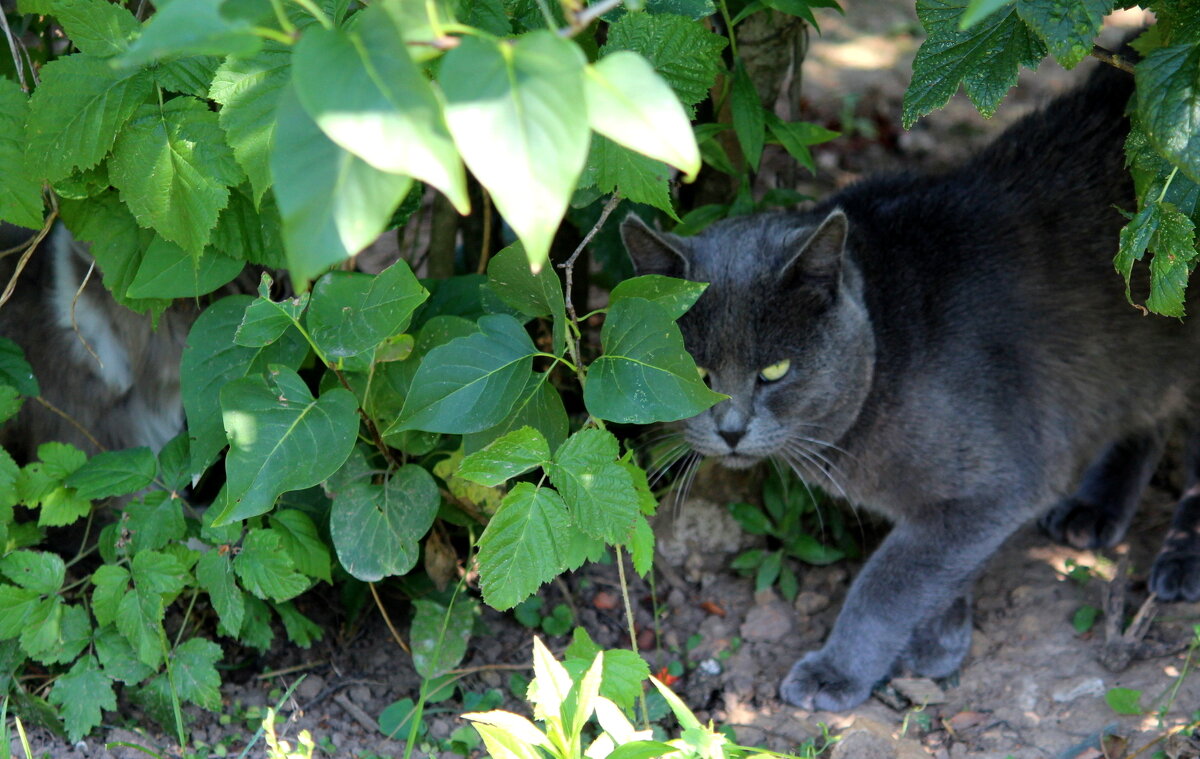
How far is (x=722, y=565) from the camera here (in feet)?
8.28

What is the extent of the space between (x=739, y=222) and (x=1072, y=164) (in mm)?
706

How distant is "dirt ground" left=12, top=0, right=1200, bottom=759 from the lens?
1.89 meters

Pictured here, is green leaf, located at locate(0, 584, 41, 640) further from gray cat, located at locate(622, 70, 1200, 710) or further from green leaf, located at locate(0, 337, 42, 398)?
gray cat, located at locate(622, 70, 1200, 710)

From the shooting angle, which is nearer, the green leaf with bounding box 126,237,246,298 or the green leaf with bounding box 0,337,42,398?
the green leaf with bounding box 126,237,246,298

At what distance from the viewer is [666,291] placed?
1593 millimetres

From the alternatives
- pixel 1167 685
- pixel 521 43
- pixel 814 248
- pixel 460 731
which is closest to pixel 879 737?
pixel 1167 685

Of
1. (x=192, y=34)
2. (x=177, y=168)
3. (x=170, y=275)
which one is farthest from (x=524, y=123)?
(x=170, y=275)

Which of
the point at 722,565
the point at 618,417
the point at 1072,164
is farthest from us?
the point at 722,565

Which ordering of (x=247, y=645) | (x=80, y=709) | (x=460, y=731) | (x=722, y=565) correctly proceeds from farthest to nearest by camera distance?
1. (x=722, y=565)
2. (x=247, y=645)
3. (x=460, y=731)
4. (x=80, y=709)

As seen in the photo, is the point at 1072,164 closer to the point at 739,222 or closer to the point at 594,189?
the point at 739,222

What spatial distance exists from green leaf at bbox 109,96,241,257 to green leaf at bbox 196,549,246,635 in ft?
1.71

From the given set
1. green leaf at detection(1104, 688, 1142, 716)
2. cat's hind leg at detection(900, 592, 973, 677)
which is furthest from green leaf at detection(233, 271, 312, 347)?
green leaf at detection(1104, 688, 1142, 716)

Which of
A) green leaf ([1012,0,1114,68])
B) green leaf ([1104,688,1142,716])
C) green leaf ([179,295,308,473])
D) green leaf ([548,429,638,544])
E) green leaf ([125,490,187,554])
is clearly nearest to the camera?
green leaf ([1012,0,1114,68])

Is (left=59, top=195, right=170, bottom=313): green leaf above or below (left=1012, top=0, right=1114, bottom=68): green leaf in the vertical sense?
below
